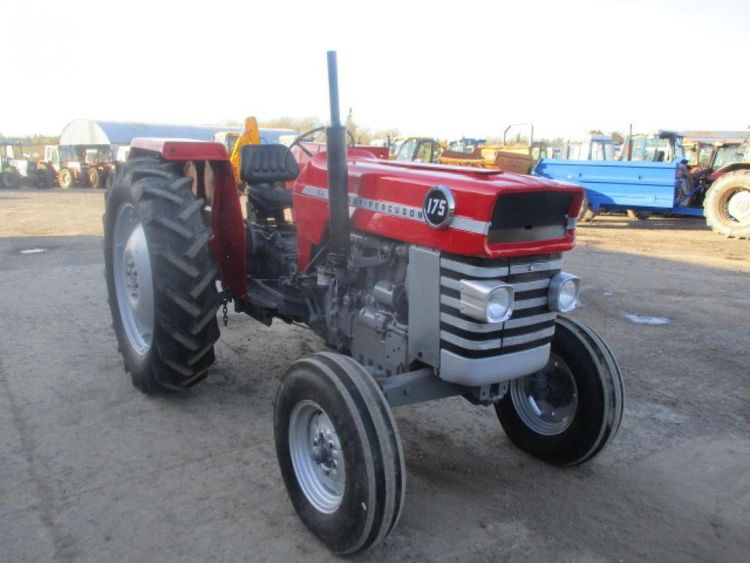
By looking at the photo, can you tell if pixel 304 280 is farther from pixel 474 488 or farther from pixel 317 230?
pixel 474 488

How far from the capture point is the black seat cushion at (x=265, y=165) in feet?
14.9

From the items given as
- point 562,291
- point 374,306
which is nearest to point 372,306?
point 374,306

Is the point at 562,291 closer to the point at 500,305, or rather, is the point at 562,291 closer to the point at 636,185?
the point at 500,305

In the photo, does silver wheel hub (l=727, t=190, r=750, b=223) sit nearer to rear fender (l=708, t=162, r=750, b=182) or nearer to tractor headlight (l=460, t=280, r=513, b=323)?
rear fender (l=708, t=162, r=750, b=182)

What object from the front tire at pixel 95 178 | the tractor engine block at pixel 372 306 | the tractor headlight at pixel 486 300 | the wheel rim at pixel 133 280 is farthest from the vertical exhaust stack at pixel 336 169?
the front tire at pixel 95 178

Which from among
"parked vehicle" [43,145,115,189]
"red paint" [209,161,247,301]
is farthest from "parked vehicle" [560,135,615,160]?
"parked vehicle" [43,145,115,189]

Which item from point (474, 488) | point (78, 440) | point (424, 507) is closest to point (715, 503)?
point (474, 488)

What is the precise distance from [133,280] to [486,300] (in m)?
2.52

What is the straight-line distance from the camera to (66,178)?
1013 inches

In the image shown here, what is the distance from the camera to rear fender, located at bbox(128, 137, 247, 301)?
3848 mm

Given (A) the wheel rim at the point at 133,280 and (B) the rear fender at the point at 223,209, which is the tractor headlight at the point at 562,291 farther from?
(A) the wheel rim at the point at 133,280

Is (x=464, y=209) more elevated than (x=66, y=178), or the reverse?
(x=464, y=209)

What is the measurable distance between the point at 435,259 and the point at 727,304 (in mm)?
5259

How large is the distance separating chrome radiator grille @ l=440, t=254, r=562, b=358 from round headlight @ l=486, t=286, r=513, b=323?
0.07 m
